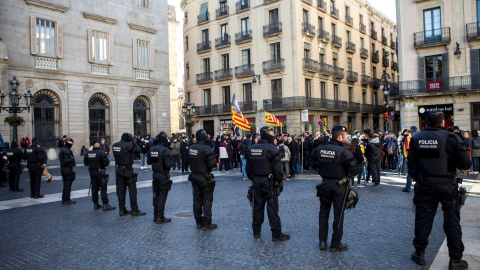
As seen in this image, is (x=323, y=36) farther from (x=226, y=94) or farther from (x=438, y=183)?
(x=438, y=183)

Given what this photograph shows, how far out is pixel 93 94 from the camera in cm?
2762

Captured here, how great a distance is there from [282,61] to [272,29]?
3225 millimetres

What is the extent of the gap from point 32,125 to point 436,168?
2538 cm

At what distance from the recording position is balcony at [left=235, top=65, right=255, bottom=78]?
36944mm

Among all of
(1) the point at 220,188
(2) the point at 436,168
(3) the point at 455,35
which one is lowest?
(1) the point at 220,188

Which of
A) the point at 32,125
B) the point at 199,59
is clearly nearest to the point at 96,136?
the point at 32,125

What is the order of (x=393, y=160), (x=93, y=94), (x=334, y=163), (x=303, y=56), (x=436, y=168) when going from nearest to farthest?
(x=436, y=168) < (x=334, y=163) < (x=393, y=160) < (x=93, y=94) < (x=303, y=56)

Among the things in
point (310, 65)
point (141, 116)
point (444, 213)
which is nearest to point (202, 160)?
point (444, 213)

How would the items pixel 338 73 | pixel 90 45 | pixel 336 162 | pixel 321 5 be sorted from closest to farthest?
pixel 336 162, pixel 90 45, pixel 321 5, pixel 338 73

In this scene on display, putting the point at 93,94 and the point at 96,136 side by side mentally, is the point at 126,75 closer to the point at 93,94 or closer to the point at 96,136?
the point at 93,94

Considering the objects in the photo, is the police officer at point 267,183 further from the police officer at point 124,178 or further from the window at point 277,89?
the window at point 277,89

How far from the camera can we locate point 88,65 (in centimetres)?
2716

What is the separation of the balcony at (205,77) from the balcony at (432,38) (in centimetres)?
2065

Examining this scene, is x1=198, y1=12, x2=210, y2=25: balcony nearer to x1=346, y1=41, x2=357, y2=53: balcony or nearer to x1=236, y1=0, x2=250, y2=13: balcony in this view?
x1=236, y1=0, x2=250, y2=13: balcony
